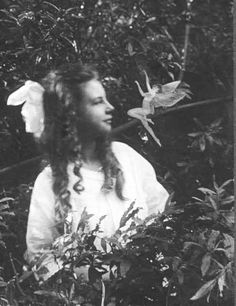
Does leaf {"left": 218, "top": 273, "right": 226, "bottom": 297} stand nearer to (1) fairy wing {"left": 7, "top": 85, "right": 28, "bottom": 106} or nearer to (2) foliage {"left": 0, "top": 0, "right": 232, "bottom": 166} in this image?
(2) foliage {"left": 0, "top": 0, "right": 232, "bottom": 166}

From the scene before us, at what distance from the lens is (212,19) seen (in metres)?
2.65

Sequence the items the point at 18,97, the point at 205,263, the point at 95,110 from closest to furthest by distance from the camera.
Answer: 1. the point at 205,263
2. the point at 95,110
3. the point at 18,97

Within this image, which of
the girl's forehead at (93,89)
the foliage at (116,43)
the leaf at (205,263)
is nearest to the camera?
the leaf at (205,263)

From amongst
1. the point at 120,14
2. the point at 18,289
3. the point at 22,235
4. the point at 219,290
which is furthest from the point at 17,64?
the point at 219,290

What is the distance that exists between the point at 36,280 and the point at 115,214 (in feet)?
1.11

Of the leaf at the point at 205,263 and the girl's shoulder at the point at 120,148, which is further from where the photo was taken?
the girl's shoulder at the point at 120,148

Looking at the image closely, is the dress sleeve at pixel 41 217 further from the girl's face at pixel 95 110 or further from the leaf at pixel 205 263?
the leaf at pixel 205 263

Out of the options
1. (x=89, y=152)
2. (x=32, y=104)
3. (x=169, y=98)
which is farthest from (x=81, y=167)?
(x=169, y=98)

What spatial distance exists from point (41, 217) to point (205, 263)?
55 cm

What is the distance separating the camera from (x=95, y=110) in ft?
8.29

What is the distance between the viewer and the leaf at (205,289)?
96.0 inches

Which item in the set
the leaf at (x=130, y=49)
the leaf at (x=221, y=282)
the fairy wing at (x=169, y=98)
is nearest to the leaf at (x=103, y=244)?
the leaf at (x=221, y=282)

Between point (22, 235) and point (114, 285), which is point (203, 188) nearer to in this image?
point (114, 285)

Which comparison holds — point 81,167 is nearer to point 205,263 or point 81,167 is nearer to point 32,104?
point 32,104
